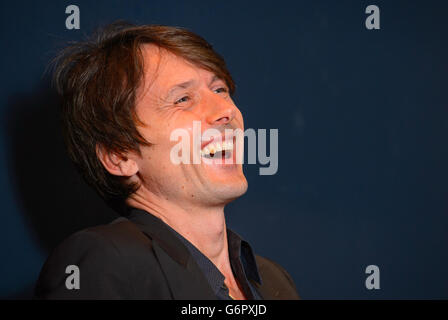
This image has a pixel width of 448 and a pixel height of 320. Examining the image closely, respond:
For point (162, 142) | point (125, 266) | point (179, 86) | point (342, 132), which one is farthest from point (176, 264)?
point (342, 132)

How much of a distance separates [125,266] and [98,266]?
0.06 metres

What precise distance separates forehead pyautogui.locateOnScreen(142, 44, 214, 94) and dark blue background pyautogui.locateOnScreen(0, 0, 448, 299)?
38 cm

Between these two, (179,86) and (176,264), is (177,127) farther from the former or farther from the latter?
(176,264)

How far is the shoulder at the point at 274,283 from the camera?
137 centimetres

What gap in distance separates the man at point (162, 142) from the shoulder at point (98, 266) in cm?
6

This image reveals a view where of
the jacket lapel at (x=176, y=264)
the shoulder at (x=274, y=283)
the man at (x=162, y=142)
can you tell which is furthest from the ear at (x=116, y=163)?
the shoulder at (x=274, y=283)

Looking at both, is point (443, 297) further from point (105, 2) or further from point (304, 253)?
point (105, 2)

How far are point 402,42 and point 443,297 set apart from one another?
951 millimetres

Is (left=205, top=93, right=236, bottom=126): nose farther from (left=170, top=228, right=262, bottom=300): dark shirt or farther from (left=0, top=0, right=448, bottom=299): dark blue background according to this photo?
(left=0, top=0, right=448, bottom=299): dark blue background

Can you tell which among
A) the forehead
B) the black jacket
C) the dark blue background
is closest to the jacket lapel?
the black jacket

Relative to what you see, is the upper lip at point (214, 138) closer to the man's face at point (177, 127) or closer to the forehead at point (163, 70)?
the man's face at point (177, 127)

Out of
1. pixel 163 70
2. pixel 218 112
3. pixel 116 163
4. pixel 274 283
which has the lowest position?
pixel 274 283

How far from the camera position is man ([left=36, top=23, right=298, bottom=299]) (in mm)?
1197

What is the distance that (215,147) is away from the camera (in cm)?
122
